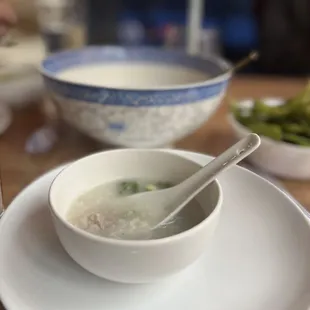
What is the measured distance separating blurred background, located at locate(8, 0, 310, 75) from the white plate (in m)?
1.53

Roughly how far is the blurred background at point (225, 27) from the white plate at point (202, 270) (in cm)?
153

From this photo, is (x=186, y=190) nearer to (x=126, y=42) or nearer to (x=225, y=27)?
(x=126, y=42)

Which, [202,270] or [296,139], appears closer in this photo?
[202,270]

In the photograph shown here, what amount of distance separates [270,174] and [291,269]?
291 mm

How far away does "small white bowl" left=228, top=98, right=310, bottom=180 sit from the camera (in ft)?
2.37

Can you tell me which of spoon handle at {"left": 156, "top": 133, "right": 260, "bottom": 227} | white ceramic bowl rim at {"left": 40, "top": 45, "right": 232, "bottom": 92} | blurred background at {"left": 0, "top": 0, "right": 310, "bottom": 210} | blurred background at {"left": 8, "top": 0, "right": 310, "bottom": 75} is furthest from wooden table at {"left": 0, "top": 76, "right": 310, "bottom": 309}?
blurred background at {"left": 8, "top": 0, "right": 310, "bottom": 75}

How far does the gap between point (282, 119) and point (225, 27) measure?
1689 millimetres

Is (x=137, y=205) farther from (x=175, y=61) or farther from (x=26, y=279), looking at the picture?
(x=175, y=61)

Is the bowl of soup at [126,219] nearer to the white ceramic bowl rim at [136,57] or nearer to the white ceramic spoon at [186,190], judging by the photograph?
the white ceramic spoon at [186,190]

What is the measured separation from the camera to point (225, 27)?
240 cm

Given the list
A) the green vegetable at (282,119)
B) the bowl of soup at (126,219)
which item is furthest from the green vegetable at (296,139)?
the bowl of soup at (126,219)

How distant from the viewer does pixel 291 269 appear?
0.49 m

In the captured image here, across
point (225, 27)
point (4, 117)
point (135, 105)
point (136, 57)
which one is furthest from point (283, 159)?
point (225, 27)

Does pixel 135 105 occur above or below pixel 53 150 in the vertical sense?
above
